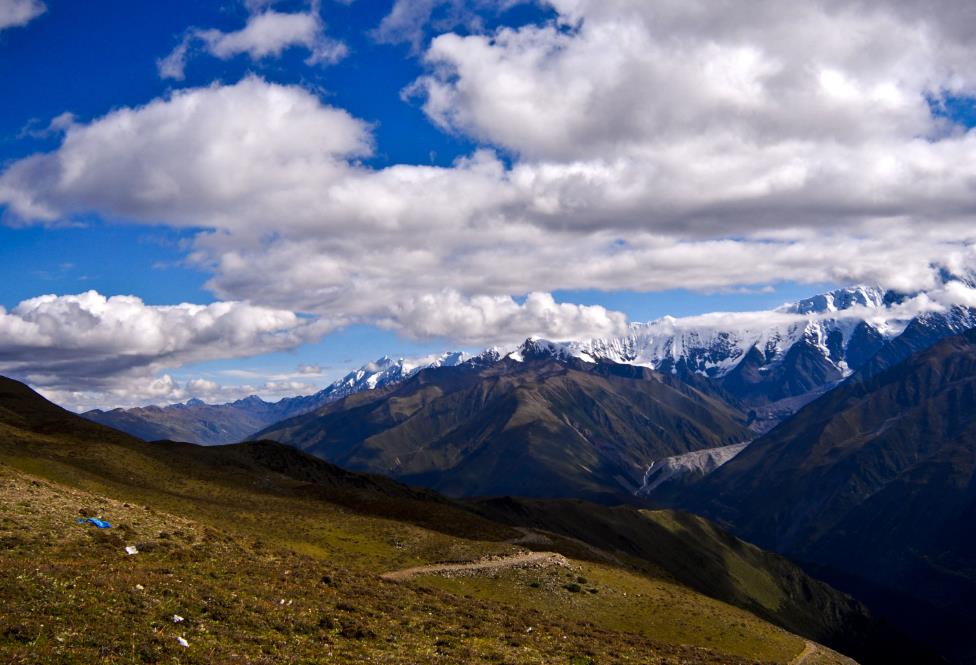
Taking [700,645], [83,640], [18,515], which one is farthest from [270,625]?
[700,645]

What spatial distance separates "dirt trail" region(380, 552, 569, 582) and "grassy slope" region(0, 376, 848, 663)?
6.07 ft

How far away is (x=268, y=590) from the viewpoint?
46.0 m

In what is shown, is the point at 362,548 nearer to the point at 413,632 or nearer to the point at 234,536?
the point at 234,536

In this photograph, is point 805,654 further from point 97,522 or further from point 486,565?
point 97,522

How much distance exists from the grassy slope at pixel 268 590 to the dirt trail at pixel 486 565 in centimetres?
185

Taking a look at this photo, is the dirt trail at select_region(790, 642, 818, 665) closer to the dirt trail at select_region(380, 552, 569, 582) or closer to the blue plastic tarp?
the dirt trail at select_region(380, 552, 569, 582)

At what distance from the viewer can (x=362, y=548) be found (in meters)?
78.6

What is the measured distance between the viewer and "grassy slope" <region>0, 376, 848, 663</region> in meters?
34.9

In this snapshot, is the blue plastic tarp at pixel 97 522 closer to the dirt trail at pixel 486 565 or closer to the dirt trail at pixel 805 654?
the dirt trail at pixel 486 565

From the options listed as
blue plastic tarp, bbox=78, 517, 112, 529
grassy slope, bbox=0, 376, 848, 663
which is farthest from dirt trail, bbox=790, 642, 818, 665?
blue plastic tarp, bbox=78, 517, 112, 529

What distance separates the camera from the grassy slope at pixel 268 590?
34.9 metres

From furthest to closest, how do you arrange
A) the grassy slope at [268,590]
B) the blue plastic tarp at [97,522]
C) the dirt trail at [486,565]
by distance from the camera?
1. the dirt trail at [486,565]
2. the blue plastic tarp at [97,522]
3. the grassy slope at [268,590]

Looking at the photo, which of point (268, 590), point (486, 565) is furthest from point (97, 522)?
point (486, 565)

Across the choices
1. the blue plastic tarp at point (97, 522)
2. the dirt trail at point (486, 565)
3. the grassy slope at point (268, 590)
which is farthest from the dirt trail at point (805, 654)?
the blue plastic tarp at point (97, 522)
